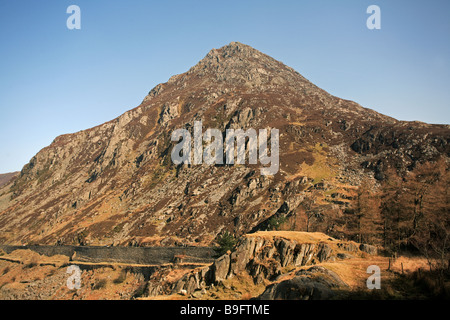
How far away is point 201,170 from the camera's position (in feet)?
357

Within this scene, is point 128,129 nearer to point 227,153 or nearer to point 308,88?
point 227,153

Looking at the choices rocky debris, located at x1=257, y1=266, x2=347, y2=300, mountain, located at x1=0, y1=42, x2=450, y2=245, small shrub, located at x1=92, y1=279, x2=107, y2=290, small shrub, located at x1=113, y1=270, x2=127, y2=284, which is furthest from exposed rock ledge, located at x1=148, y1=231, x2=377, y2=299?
mountain, located at x1=0, y1=42, x2=450, y2=245

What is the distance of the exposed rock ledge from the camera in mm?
26625

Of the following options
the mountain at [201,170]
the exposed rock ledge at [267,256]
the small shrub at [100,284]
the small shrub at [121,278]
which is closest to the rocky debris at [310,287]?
the exposed rock ledge at [267,256]

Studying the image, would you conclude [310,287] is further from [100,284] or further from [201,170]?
[201,170]

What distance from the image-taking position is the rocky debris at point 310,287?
56.7ft

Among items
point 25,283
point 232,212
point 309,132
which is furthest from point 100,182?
point 309,132

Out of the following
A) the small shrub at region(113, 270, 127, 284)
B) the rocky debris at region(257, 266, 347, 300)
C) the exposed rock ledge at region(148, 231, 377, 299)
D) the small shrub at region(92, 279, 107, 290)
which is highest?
the rocky debris at region(257, 266, 347, 300)

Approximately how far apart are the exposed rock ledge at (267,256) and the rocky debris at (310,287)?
653 centimetres

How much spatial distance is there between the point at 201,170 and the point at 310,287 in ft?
304

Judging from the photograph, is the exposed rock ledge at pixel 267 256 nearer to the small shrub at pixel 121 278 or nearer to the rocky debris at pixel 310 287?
the rocky debris at pixel 310 287

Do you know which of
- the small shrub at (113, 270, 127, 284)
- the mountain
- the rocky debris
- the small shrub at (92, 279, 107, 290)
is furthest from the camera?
the mountain

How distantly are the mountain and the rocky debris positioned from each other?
5321 centimetres

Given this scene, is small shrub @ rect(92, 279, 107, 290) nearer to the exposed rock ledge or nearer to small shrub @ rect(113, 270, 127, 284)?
small shrub @ rect(113, 270, 127, 284)
